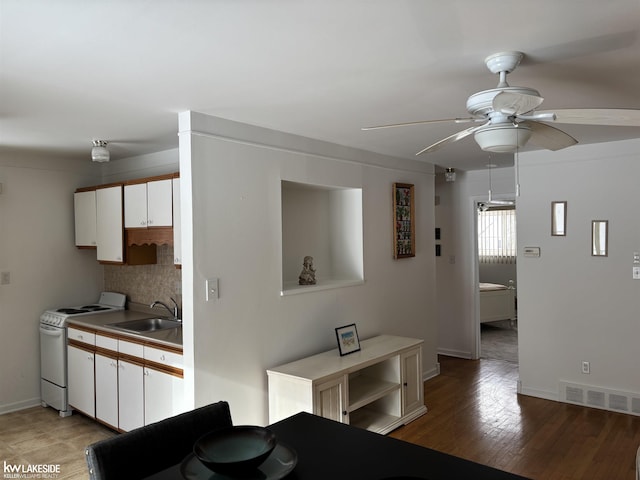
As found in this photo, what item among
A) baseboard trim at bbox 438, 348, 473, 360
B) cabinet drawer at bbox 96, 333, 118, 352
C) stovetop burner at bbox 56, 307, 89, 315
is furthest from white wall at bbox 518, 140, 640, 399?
stovetop burner at bbox 56, 307, 89, 315

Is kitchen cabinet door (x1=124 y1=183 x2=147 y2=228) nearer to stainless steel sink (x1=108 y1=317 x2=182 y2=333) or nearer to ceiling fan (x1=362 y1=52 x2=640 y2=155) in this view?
stainless steel sink (x1=108 y1=317 x2=182 y2=333)

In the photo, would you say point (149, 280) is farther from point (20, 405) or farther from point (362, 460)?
point (362, 460)

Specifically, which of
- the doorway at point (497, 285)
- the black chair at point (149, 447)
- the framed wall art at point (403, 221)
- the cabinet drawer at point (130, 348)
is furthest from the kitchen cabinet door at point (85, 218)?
the doorway at point (497, 285)

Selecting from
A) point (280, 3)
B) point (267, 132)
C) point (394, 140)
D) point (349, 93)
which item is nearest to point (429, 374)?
point (394, 140)

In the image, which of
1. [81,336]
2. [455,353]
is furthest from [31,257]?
[455,353]

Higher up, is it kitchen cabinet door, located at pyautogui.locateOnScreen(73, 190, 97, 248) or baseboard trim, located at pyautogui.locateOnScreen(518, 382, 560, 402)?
kitchen cabinet door, located at pyautogui.locateOnScreen(73, 190, 97, 248)

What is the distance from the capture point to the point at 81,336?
13.6 feet

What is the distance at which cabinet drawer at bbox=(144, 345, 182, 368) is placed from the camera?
10.7 feet

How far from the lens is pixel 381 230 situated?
4.61 m

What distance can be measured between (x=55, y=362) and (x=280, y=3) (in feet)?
13.2

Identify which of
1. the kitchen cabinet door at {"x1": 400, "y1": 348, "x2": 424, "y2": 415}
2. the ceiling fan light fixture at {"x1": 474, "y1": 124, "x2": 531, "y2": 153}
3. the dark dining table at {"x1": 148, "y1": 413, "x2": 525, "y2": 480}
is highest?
the ceiling fan light fixture at {"x1": 474, "y1": 124, "x2": 531, "y2": 153}

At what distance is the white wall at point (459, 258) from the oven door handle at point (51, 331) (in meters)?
4.30

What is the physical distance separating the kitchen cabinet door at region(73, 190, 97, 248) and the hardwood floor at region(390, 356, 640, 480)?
3.25 meters

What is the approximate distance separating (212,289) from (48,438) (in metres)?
2.00
